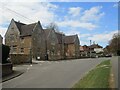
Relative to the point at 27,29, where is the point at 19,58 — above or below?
below

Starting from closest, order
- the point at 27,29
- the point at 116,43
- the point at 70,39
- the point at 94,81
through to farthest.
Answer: the point at 94,81
the point at 27,29
the point at 116,43
the point at 70,39

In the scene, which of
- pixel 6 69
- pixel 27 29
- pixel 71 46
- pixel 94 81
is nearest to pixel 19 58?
pixel 6 69

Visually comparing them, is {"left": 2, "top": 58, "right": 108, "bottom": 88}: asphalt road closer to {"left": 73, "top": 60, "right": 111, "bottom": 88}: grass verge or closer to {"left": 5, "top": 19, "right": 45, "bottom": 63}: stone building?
{"left": 73, "top": 60, "right": 111, "bottom": 88}: grass verge

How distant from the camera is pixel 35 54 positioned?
67875 millimetres

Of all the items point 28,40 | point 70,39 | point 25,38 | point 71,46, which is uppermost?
point 70,39

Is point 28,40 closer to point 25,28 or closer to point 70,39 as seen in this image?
point 25,28

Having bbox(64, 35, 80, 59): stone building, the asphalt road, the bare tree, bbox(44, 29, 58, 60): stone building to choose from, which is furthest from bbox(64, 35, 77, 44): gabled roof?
the asphalt road

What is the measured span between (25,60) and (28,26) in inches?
1036

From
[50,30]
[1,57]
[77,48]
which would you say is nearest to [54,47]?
[50,30]

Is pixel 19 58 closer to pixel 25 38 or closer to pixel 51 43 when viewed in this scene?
pixel 25 38

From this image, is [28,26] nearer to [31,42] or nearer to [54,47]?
[31,42]

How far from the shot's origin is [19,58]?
44000 mm

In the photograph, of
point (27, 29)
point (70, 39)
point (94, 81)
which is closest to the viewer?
point (94, 81)

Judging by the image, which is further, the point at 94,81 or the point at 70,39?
the point at 70,39
